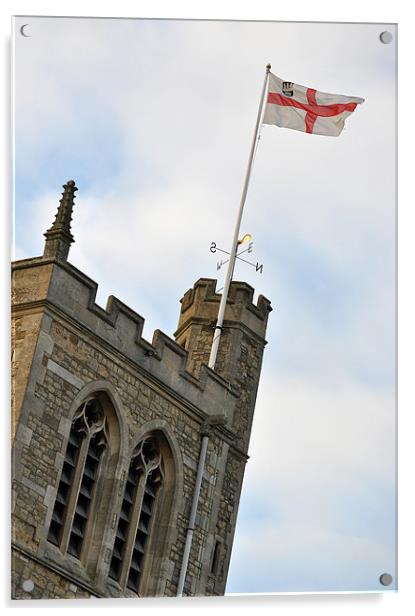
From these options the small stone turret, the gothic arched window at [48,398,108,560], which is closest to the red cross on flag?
the small stone turret

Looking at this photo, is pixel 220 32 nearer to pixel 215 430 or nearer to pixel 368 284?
pixel 368 284

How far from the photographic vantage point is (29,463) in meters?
12.9

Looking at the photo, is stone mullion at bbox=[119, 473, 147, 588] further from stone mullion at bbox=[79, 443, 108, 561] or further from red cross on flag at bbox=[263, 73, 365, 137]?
red cross on flag at bbox=[263, 73, 365, 137]

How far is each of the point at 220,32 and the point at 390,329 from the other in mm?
2213

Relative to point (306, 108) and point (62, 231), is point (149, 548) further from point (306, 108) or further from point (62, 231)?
point (306, 108)

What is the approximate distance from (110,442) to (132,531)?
2.19ft

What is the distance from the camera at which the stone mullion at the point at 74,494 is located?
13343 millimetres

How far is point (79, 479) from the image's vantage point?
1366cm

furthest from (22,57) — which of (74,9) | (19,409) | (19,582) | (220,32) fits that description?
(19,582)

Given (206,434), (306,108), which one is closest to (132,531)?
(206,434)

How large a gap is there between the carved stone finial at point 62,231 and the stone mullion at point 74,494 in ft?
4.52

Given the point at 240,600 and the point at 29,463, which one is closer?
the point at 240,600

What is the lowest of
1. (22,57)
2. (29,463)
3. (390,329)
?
(29,463)

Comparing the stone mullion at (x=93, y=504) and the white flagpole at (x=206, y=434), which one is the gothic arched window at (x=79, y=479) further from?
the white flagpole at (x=206, y=434)
